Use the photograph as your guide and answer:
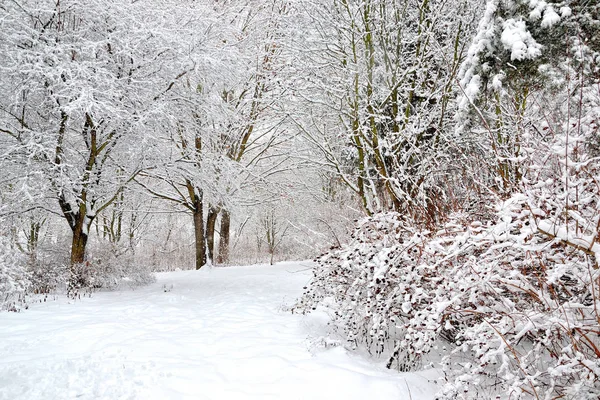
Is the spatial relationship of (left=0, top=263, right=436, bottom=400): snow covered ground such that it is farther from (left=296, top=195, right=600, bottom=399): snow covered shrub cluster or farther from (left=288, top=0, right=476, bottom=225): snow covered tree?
(left=288, top=0, right=476, bottom=225): snow covered tree

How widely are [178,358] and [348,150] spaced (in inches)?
272

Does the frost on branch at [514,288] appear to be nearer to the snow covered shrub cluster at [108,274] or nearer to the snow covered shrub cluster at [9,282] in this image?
the snow covered shrub cluster at [9,282]

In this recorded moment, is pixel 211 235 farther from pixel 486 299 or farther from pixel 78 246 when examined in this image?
pixel 486 299

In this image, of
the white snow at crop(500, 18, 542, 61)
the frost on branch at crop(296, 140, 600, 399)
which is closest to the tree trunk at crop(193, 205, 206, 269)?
the frost on branch at crop(296, 140, 600, 399)

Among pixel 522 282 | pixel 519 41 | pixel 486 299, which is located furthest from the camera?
pixel 519 41

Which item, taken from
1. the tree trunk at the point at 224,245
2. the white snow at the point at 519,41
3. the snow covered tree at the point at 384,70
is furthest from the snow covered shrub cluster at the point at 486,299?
the tree trunk at the point at 224,245

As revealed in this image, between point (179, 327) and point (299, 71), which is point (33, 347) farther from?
point (299, 71)

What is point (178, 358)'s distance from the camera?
3809mm

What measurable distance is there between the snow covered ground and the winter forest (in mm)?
60

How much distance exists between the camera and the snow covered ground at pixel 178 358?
3092mm

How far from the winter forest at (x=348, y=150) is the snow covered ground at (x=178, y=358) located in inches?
2.4

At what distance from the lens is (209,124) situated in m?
9.33

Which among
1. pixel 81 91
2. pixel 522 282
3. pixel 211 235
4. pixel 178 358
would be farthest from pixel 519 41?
pixel 211 235

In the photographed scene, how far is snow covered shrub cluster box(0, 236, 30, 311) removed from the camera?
5593 mm
